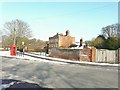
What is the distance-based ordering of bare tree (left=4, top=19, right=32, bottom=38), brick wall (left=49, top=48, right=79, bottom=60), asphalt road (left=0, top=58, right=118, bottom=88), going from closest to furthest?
asphalt road (left=0, top=58, right=118, bottom=88) → brick wall (left=49, top=48, right=79, bottom=60) → bare tree (left=4, top=19, right=32, bottom=38)

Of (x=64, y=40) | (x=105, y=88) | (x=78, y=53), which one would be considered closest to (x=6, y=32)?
(x=64, y=40)

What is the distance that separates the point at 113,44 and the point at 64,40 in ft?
150

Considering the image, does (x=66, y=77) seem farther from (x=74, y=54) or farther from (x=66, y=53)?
(x=66, y=53)

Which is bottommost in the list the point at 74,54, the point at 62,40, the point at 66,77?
the point at 66,77

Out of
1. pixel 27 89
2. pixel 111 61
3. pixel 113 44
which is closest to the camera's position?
pixel 27 89

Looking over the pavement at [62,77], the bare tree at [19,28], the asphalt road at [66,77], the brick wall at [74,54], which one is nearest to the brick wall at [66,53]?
the brick wall at [74,54]

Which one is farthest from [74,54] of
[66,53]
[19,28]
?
[19,28]

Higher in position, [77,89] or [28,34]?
[28,34]

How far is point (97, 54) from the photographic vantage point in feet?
107

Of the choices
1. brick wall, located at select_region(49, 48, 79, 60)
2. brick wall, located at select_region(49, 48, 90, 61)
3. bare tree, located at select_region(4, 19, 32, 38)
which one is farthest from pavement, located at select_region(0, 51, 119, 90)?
bare tree, located at select_region(4, 19, 32, 38)

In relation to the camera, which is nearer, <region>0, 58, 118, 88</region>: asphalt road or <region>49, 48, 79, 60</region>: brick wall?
<region>0, 58, 118, 88</region>: asphalt road

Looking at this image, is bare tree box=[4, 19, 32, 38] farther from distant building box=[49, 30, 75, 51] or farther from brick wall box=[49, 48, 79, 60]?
brick wall box=[49, 48, 79, 60]

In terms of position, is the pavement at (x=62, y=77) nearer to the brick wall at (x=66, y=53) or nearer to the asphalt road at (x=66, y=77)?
the asphalt road at (x=66, y=77)

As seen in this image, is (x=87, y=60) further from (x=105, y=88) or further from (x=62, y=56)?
(x=105, y=88)
